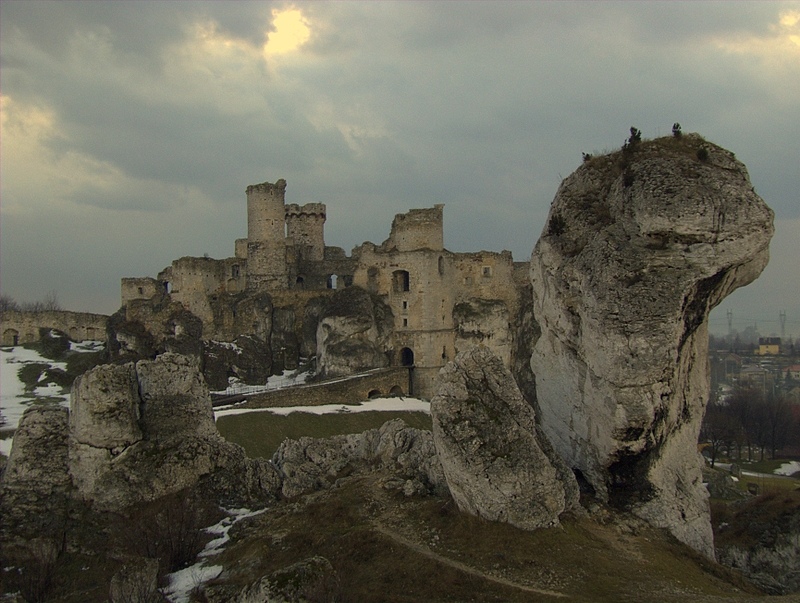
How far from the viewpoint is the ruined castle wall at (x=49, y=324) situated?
53.9 m

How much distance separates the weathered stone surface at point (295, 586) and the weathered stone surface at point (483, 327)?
37.0 meters

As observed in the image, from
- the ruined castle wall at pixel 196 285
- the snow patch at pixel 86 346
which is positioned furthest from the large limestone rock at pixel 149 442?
the snow patch at pixel 86 346

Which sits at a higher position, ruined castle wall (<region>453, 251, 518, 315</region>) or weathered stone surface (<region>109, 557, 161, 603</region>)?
ruined castle wall (<region>453, 251, 518, 315</region>)

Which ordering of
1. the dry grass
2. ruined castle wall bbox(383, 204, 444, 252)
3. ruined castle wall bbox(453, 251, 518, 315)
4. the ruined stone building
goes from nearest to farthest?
the dry grass < the ruined stone building < ruined castle wall bbox(383, 204, 444, 252) < ruined castle wall bbox(453, 251, 518, 315)

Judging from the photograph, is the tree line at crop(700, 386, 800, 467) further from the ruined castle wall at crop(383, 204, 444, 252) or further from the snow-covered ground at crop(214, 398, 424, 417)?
the ruined castle wall at crop(383, 204, 444, 252)

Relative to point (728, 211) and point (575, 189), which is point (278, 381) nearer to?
point (575, 189)

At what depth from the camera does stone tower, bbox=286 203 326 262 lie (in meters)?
54.5

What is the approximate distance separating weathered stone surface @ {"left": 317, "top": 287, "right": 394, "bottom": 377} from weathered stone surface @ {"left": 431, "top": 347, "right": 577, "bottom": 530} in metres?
27.4

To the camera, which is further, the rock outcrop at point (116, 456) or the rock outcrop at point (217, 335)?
the rock outcrop at point (217, 335)

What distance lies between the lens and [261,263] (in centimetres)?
5022

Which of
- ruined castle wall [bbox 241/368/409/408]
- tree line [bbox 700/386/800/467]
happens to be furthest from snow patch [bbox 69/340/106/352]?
tree line [bbox 700/386/800/467]

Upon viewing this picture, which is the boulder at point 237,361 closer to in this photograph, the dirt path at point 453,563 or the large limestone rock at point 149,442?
the large limestone rock at point 149,442

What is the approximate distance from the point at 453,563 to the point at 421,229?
35.8 metres

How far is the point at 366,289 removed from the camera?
50375 millimetres
